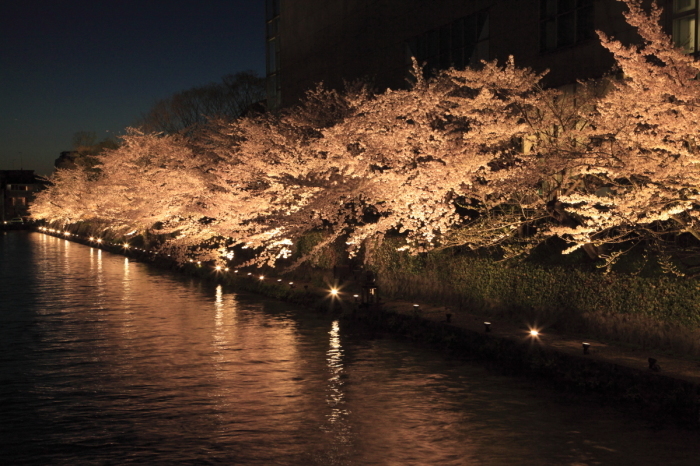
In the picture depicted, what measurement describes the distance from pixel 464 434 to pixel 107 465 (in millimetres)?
4414

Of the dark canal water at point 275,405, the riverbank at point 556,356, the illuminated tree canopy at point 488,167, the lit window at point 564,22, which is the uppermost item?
the lit window at point 564,22

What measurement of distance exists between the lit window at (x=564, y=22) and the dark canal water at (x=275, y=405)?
14.7 m

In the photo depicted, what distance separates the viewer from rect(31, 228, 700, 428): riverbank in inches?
450

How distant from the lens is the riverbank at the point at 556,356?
11.4 meters

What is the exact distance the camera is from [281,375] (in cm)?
1376

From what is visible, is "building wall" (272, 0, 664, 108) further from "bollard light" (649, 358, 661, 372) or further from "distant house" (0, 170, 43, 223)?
"distant house" (0, 170, 43, 223)

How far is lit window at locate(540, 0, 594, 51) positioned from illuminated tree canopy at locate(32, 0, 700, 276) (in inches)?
110

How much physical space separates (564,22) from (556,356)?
59.0 feet

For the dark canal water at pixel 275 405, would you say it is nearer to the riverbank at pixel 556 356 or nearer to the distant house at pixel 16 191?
the riverbank at pixel 556 356

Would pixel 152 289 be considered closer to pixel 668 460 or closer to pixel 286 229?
pixel 286 229

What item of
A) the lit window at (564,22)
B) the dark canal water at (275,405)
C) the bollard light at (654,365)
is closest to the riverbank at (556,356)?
the bollard light at (654,365)

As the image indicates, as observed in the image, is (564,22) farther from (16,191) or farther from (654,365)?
(16,191)

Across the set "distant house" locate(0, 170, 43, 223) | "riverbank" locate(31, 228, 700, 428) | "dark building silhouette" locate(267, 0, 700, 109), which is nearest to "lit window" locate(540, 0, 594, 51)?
"dark building silhouette" locate(267, 0, 700, 109)

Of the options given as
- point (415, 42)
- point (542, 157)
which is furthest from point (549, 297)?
point (415, 42)
